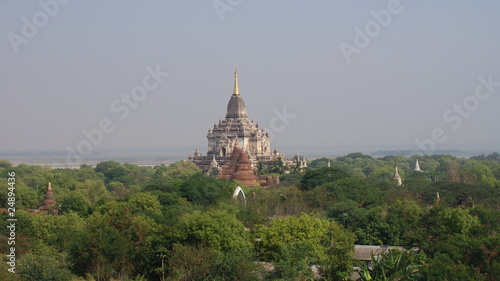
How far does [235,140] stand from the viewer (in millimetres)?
113500

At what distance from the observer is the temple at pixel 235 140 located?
113 m

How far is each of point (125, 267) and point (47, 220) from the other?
464 inches

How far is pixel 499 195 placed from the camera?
6291 centimetres

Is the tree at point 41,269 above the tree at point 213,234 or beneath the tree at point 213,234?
beneath

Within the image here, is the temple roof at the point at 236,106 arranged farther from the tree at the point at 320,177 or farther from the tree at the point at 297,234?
the tree at the point at 297,234

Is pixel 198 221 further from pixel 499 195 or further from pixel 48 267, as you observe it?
pixel 499 195

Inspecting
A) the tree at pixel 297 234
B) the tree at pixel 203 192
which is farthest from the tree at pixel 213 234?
the tree at pixel 203 192

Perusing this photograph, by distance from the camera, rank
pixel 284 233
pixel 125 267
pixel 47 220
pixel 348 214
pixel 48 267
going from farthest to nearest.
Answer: pixel 348 214 < pixel 47 220 < pixel 284 233 < pixel 125 267 < pixel 48 267

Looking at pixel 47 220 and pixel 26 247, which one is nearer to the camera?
pixel 26 247

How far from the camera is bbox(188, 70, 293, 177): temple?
4461 inches

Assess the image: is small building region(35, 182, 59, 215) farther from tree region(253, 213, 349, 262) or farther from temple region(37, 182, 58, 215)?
tree region(253, 213, 349, 262)

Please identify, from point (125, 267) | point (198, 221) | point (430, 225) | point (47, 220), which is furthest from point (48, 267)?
point (430, 225)

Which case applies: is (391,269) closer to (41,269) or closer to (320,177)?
(41,269)

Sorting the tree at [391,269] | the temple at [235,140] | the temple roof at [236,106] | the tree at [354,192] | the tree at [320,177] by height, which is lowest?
the tree at [391,269]
